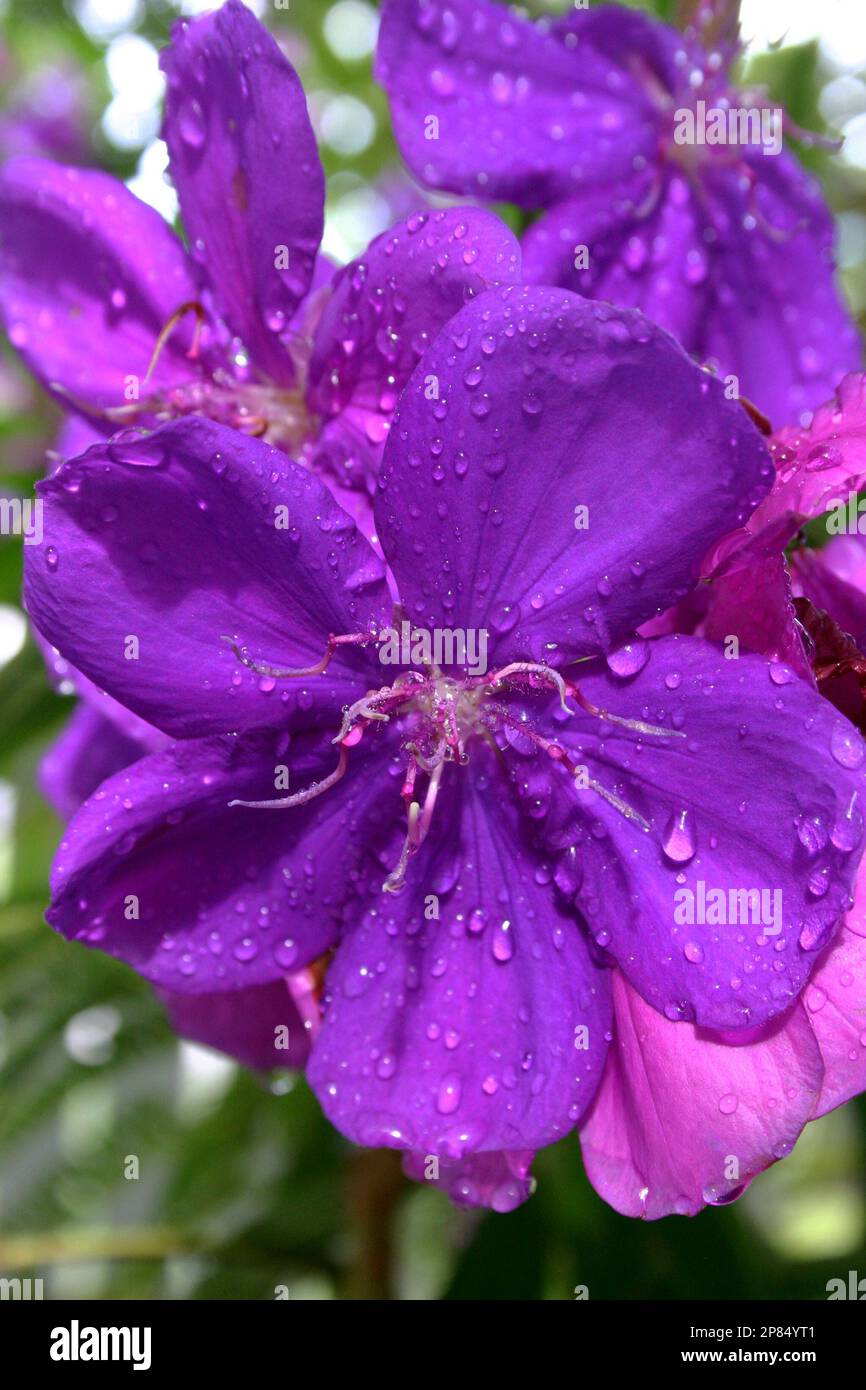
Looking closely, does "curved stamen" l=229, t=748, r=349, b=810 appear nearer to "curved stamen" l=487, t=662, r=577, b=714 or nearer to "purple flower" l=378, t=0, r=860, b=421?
"curved stamen" l=487, t=662, r=577, b=714

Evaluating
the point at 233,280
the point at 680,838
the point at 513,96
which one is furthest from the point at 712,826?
the point at 513,96

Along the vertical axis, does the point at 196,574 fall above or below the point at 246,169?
below

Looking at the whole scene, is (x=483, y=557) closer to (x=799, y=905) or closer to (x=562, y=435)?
(x=562, y=435)

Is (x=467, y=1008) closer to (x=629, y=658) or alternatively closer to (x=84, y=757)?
(x=629, y=658)

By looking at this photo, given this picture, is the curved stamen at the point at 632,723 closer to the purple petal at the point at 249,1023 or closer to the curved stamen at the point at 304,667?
the curved stamen at the point at 304,667

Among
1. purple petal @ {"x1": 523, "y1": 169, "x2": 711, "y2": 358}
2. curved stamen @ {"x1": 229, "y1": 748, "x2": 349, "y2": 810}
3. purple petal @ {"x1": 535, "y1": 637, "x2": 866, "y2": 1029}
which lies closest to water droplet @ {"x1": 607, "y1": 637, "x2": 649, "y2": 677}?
purple petal @ {"x1": 535, "y1": 637, "x2": 866, "y2": 1029}
